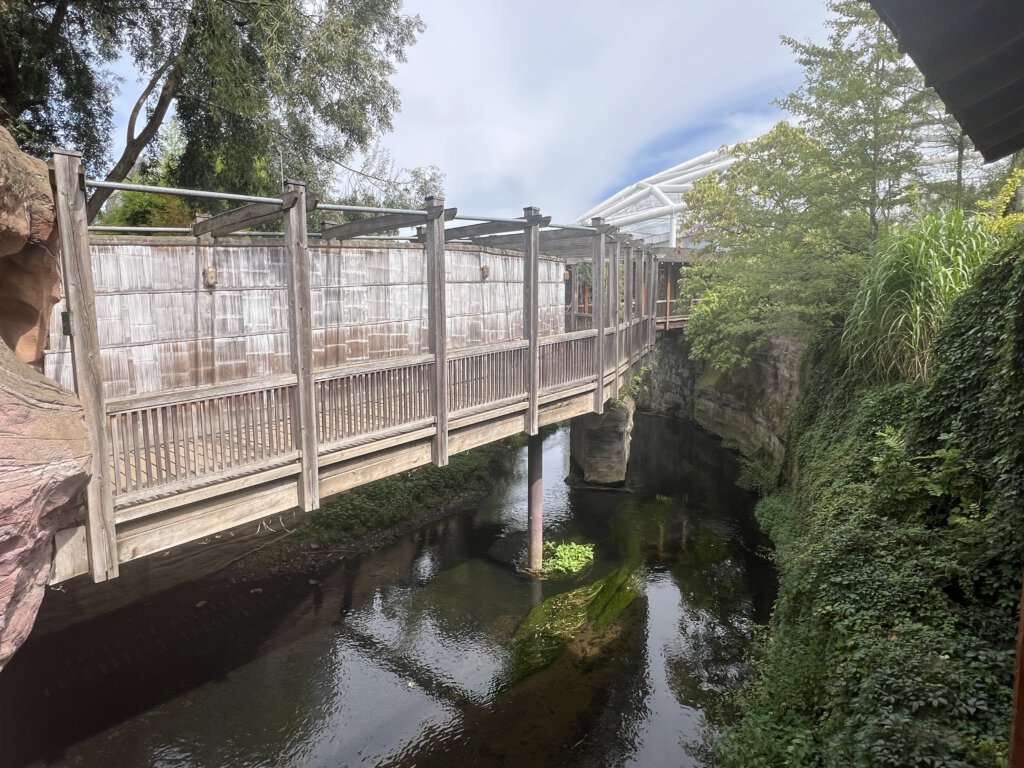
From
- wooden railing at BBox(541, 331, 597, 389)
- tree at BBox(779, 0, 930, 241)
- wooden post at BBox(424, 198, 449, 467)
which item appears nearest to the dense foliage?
tree at BBox(779, 0, 930, 241)

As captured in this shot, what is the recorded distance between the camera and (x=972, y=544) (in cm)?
530

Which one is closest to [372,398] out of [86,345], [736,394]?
[86,345]

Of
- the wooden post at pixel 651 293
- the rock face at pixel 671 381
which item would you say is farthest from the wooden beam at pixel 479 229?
the rock face at pixel 671 381

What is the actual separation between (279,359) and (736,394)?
14.5m

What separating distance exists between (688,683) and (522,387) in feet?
14.0

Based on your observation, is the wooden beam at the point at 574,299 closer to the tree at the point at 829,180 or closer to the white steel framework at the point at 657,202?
the tree at the point at 829,180

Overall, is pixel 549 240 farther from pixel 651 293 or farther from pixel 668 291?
pixel 668 291

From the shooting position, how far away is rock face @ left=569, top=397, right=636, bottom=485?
46.7ft

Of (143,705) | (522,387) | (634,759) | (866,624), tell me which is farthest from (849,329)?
(143,705)

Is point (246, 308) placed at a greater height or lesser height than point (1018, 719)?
greater

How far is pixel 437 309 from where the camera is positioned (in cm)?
685

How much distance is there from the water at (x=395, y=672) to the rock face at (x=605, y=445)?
3170 millimetres

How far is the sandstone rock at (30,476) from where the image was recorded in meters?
3.44

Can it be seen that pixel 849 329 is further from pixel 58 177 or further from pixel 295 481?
pixel 58 177
